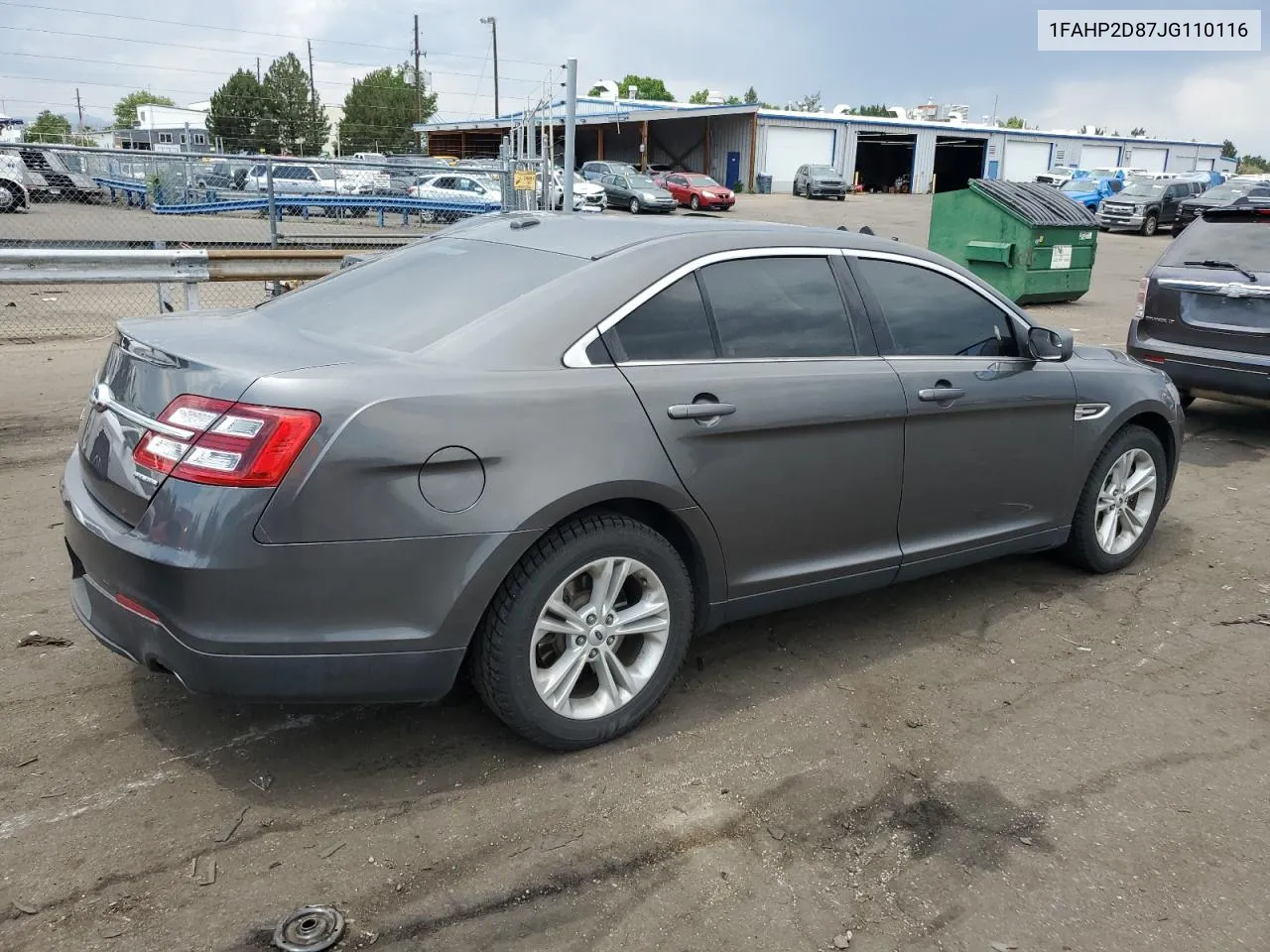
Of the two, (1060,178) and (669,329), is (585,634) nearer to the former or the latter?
(669,329)

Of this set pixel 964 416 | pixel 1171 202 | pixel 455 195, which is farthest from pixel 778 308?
pixel 1171 202

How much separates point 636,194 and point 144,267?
87.3ft

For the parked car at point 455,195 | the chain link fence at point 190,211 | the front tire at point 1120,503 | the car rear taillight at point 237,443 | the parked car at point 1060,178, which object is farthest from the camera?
the parked car at point 1060,178

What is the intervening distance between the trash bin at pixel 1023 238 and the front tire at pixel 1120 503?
10.0 metres

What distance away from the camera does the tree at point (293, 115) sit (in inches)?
2414

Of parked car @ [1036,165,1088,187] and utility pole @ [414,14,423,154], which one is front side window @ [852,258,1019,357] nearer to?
parked car @ [1036,165,1088,187]

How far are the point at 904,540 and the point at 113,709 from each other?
2.82 meters

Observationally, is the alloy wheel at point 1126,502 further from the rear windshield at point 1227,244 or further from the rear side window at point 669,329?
the rear windshield at point 1227,244

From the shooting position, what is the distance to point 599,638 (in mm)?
3270

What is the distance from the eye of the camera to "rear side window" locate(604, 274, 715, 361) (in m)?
3.33

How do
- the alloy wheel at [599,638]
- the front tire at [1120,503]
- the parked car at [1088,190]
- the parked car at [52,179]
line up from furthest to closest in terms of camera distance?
the parked car at [1088,190], the parked car at [52,179], the front tire at [1120,503], the alloy wheel at [599,638]

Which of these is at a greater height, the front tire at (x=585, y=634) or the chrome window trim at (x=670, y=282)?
the chrome window trim at (x=670, y=282)

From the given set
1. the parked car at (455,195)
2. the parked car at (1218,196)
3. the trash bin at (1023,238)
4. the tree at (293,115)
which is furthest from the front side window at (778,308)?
the tree at (293,115)

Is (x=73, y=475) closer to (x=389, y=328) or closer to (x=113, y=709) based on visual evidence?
(x=113, y=709)
